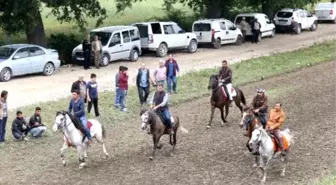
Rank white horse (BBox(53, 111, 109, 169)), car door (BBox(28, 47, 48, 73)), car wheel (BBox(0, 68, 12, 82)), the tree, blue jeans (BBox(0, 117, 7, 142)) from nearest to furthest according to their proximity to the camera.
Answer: white horse (BBox(53, 111, 109, 169)) < blue jeans (BBox(0, 117, 7, 142)) < car wheel (BBox(0, 68, 12, 82)) < car door (BBox(28, 47, 48, 73)) < the tree

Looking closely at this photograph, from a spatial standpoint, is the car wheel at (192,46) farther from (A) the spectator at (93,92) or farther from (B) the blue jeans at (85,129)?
(B) the blue jeans at (85,129)

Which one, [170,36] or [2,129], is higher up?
[170,36]

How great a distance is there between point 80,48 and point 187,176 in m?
18.2

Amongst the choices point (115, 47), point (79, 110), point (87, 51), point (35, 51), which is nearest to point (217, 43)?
point (115, 47)

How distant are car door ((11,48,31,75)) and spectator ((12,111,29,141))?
373 inches

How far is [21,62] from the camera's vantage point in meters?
27.2

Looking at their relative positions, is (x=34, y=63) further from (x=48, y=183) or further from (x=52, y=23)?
(x=52, y=23)

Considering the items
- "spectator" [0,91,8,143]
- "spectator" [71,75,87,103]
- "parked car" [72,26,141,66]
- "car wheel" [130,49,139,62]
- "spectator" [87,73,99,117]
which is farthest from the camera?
"car wheel" [130,49,139,62]

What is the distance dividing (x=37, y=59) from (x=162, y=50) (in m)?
9.04

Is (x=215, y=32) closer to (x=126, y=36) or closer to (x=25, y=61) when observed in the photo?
(x=126, y=36)

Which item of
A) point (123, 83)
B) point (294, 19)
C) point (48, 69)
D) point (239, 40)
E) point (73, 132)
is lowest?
point (239, 40)

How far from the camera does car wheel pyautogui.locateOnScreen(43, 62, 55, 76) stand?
28.5 metres

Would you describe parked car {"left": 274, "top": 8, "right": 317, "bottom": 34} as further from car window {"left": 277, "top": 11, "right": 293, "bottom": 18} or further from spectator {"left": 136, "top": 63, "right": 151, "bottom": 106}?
spectator {"left": 136, "top": 63, "right": 151, "bottom": 106}

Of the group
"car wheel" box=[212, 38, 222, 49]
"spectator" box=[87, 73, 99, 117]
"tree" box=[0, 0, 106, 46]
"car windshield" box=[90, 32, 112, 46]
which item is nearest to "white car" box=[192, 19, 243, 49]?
"car wheel" box=[212, 38, 222, 49]
